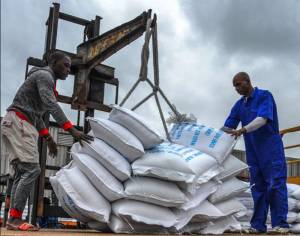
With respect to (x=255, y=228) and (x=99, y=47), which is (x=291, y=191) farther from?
(x=99, y=47)

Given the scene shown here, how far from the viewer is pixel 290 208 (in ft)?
15.3

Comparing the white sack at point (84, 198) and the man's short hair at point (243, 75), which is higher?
the man's short hair at point (243, 75)

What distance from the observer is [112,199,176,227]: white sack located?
9.34ft

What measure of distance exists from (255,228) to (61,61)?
84.9 inches

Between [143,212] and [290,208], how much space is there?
91.3 inches

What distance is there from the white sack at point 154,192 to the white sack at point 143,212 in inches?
1.5

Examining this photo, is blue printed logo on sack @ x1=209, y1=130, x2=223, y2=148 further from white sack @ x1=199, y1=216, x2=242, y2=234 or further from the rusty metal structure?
the rusty metal structure

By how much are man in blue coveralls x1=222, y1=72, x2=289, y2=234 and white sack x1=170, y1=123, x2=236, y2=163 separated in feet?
0.73

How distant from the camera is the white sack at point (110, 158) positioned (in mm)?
2936

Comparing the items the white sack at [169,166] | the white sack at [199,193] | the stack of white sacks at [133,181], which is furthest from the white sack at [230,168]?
the white sack at [169,166]

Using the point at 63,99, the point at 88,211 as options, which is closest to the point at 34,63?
the point at 63,99

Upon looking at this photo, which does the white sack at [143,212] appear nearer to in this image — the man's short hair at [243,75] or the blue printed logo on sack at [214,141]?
the blue printed logo on sack at [214,141]

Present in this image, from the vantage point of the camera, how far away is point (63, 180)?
9.82 ft

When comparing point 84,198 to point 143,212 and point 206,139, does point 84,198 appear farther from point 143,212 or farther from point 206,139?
point 206,139
